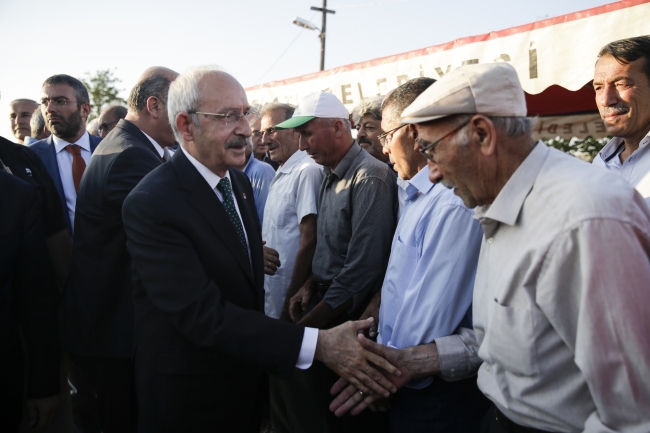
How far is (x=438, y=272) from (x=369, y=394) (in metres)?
0.66

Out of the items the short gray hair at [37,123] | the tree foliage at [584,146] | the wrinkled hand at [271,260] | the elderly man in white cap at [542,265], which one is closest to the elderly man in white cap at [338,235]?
the wrinkled hand at [271,260]

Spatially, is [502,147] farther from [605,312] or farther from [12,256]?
[12,256]

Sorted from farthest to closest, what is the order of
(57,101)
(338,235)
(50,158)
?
(57,101) < (50,158) < (338,235)

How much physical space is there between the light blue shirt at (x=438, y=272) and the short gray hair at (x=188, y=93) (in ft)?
3.90

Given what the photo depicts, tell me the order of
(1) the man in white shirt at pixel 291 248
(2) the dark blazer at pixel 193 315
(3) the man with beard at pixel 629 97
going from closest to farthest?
(2) the dark blazer at pixel 193 315 < (3) the man with beard at pixel 629 97 < (1) the man in white shirt at pixel 291 248

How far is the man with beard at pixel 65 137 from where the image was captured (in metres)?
4.41

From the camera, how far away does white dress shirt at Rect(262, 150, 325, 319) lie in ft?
12.5

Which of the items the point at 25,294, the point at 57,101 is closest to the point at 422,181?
the point at 25,294

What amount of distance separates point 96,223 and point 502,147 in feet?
7.45

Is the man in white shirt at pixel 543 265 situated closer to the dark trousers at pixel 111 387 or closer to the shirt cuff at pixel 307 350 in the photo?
the shirt cuff at pixel 307 350

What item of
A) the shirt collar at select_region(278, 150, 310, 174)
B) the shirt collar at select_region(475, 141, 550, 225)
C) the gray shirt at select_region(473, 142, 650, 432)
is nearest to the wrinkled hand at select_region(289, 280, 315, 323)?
the shirt collar at select_region(278, 150, 310, 174)

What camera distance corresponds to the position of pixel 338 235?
126 inches

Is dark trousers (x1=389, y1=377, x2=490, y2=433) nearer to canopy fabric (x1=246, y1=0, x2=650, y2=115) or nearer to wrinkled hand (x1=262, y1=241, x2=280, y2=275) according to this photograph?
wrinkled hand (x1=262, y1=241, x2=280, y2=275)

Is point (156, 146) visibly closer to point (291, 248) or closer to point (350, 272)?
point (291, 248)
